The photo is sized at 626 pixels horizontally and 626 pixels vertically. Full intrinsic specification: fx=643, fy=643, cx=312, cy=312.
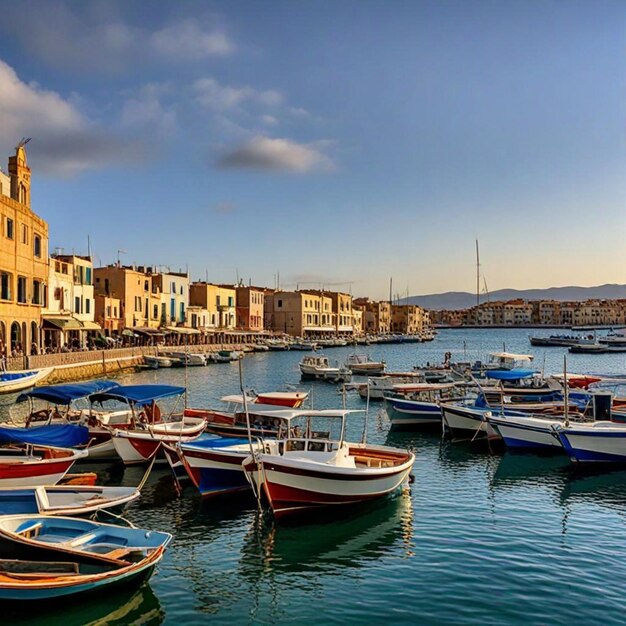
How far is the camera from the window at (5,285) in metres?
45.9

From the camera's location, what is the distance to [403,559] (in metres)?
14.0

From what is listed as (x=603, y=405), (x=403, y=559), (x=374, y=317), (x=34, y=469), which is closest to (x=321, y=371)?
(x=603, y=405)

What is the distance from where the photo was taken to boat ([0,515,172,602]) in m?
10.8

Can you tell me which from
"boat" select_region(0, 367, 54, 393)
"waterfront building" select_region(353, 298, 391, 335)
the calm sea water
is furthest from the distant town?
the calm sea water

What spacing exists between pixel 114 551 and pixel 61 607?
4.10 feet

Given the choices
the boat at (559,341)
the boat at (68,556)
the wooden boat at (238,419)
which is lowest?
the boat at (68,556)

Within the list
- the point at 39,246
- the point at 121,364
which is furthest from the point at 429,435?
the point at 121,364

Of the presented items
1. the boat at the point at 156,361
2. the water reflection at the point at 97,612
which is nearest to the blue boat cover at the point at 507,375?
the water reflection at the point at 97,612

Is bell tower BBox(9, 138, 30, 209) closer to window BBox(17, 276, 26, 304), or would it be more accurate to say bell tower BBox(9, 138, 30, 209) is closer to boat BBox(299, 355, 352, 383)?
window BBox(17, 276, 26, 304)

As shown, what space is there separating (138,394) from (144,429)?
124 centimetres

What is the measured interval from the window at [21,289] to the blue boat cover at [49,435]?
32489 millimetres

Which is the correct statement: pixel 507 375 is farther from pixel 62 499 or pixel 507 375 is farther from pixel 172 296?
pixel 172 296

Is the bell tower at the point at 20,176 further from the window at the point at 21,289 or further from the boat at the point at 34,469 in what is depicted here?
the boat at the point at 34,469

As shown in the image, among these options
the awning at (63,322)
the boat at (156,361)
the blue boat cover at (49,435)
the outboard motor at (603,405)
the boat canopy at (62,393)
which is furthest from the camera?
the boat at (156,361)
